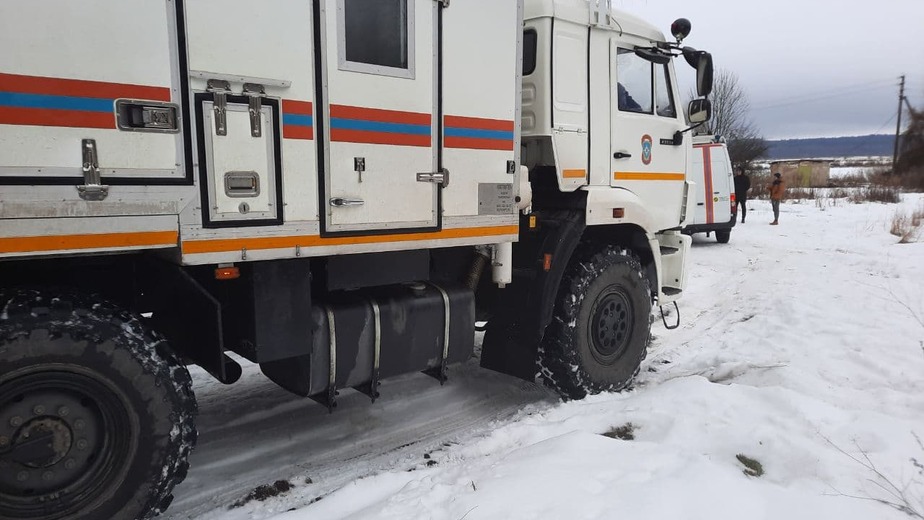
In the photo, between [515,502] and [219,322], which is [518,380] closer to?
[515,502]

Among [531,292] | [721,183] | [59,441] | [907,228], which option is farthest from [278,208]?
[907,228]

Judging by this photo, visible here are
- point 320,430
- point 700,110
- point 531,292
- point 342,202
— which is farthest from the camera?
point 700,110

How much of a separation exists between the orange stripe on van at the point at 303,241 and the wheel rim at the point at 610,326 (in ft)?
4.96

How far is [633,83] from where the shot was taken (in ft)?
18.3

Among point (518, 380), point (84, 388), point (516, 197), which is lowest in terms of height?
point (518, 380)

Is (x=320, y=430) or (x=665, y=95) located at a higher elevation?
(x=665, y=95)

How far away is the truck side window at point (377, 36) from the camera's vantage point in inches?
139

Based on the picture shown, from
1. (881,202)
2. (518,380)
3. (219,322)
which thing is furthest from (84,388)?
(881,202)

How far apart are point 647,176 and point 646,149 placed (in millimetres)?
245

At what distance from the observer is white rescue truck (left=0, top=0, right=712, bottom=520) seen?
8.91ft

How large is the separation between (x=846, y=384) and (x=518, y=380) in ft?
9.10

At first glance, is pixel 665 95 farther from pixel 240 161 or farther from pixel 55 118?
pixel 55 118

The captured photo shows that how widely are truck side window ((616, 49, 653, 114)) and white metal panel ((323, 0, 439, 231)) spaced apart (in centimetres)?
218

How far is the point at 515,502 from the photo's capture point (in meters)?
3.19
